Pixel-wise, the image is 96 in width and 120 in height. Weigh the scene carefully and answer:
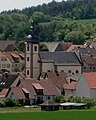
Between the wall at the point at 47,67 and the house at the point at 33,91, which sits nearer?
the house at the point at 33,91

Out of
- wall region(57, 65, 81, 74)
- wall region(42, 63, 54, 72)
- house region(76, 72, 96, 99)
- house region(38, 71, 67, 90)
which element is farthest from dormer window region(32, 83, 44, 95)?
wall region(57, 65, 81, 74)

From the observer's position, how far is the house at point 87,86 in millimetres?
65062

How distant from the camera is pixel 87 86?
65.5m

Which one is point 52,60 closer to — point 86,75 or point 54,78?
point 54,78

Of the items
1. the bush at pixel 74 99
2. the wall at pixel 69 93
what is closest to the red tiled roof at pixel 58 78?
the wall at pixel 69 93

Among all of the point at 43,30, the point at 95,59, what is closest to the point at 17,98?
the point at 95,59

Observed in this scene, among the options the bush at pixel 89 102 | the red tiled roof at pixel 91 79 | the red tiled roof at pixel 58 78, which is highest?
the red tiled roof at pixel 58 78

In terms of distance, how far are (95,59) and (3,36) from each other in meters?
78.9

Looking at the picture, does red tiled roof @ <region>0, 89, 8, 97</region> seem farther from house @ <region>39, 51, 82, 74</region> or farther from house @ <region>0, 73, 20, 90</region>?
house @ <region>39, 51, 82, 74</region>

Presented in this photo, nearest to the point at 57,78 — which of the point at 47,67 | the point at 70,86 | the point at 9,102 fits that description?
the point at 70,86

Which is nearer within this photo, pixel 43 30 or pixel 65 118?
pixel 65 118

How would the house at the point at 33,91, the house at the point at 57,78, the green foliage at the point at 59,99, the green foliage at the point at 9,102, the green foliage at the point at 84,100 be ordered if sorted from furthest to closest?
the house at the point at 57,78, the house at the point at 33,91, the green foliage at the point at 59,99, the green foliage at the point at 9,102, the green foliage at the point at 84,100

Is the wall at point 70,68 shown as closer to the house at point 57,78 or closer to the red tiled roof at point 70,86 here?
the house at point 57,78

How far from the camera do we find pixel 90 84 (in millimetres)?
65438
